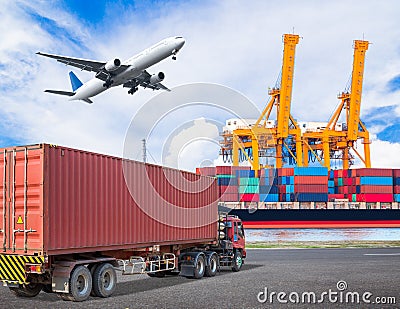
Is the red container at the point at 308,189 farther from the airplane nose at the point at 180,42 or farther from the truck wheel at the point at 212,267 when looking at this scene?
the truck wheel at the point at 212,267

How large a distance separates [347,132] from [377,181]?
40.9 feet

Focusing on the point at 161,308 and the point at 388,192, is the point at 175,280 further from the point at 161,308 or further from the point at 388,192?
the point at 388,192

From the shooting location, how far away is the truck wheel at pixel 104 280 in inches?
529

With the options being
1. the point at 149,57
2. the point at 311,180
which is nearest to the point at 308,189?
the point at 311,180

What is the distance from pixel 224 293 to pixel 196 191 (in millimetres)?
5624

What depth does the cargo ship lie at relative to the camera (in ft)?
218

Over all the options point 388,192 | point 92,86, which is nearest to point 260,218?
point 388,192

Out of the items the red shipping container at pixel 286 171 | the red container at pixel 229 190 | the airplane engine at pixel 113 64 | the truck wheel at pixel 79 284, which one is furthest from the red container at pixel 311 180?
the truck wheel at pixel 79 284

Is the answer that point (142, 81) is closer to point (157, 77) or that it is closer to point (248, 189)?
point (157, 77)

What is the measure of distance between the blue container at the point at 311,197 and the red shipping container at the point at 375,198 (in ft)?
15.4

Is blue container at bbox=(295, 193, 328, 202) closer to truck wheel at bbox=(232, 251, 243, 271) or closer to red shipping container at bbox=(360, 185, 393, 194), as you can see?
red shipping container at bbox=(360, 185, 393, 194)

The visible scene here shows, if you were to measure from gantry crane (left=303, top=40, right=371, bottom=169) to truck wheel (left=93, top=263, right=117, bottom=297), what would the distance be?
66444mm

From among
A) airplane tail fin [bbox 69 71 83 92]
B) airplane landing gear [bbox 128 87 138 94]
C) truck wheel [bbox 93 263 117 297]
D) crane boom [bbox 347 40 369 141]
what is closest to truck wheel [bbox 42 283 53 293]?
truck wheel [bbox 93 263 117 297]

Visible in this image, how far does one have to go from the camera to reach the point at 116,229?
14.6 m
